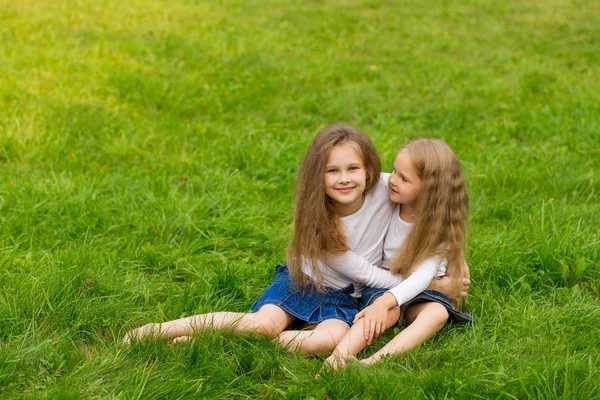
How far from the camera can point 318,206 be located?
3.21 meters

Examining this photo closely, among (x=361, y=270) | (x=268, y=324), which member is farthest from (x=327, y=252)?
(x=268, y=324)

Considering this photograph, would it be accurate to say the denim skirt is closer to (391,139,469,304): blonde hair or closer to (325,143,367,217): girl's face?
(391,139,469,304): blonde hair

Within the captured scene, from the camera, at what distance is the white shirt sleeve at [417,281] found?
3.09m

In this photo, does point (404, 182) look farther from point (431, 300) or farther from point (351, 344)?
point (351, 344)

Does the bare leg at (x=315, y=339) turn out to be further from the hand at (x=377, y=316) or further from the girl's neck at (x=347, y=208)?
the girl's neck at (x=347, y=208)

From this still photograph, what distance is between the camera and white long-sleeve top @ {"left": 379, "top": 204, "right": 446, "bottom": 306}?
3105mm

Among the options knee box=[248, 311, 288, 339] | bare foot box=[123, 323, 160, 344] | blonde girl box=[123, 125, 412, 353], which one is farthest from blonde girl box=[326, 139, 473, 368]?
bare foot box=[123, 323, 160, 344]

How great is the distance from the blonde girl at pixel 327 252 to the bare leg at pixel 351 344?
10 cm

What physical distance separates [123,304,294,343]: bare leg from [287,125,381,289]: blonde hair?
→ 0.70 ft

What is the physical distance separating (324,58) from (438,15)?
2547mm

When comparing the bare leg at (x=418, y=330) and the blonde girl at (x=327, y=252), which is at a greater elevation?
the blonde girl at (x=327, y=252)

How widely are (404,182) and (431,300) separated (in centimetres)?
56

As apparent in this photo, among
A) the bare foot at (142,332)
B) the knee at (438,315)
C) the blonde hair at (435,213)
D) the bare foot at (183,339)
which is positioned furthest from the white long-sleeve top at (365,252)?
the bare foot at (142,332)

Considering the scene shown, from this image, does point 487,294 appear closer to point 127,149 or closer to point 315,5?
point 127,149
